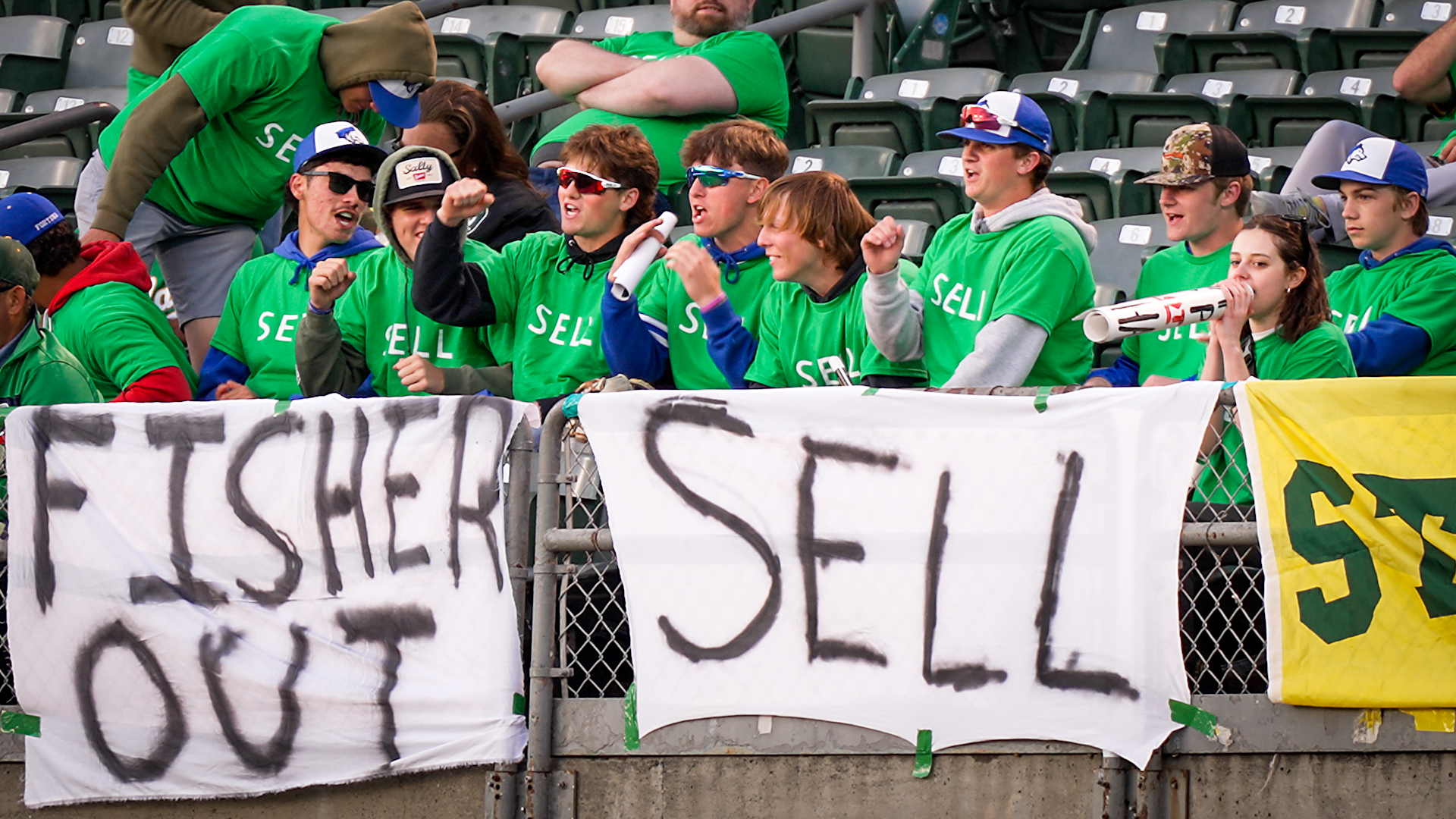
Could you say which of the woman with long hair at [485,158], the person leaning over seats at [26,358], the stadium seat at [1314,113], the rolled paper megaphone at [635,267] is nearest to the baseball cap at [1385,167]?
the rolled paper megaphone at [635,267]

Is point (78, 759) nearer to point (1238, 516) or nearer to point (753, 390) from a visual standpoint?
point (753, 390)

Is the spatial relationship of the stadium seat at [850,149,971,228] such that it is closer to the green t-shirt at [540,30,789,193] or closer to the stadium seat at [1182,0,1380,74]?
the green t-shirt at [540,30,789,193]

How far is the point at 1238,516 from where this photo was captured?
3920 mm

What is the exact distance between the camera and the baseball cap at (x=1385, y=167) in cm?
511

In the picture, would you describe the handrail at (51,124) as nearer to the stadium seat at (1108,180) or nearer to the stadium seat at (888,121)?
the stadium seat at (888,121)

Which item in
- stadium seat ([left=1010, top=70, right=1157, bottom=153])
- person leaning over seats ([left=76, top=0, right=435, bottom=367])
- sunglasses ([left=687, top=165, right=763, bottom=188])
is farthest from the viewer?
stadium seat ([left=1010, top=70, right=1157, bottom=153])

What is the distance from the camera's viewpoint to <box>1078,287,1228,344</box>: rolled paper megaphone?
12.7 feet

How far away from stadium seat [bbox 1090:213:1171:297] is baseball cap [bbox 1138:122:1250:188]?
1456 mm

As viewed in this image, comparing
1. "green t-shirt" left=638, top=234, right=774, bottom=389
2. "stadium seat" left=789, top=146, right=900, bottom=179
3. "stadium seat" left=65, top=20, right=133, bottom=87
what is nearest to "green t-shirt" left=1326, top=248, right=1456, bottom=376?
"green t-shirt" left=638, top=234, right=774, bottom=389

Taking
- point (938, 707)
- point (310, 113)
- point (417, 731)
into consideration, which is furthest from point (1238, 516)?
point (310, 113)

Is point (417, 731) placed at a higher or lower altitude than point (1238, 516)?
lower

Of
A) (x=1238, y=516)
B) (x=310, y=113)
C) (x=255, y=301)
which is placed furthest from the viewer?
(x=310, y=113)

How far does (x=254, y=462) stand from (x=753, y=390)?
126 cm

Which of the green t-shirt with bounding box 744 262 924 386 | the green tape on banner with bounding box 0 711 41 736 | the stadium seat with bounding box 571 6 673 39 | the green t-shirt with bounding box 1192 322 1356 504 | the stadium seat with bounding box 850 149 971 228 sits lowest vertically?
the green tape on banner with bounding box 0 711 41 736
